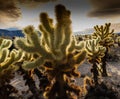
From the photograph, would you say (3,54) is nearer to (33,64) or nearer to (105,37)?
(33,64)

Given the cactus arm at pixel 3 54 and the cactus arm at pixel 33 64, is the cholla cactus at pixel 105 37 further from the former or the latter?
the cactus arm at pixel 33 64

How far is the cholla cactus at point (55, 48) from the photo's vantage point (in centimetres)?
553

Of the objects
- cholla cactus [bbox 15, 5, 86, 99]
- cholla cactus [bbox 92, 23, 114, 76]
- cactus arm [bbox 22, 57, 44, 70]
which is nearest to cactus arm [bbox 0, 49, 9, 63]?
cholla cactus [bbox 15, 5, 86, 99]

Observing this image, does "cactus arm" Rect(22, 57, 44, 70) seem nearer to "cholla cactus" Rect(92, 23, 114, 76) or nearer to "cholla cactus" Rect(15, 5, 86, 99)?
"cholla cactus" Rect(15, 5, 86, 99)

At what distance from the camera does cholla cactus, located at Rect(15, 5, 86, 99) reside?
553 centimetres

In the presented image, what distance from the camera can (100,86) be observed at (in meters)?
9.91

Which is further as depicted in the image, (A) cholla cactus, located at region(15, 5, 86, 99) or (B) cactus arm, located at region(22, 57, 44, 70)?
(B) cactus arm, located at region(22, 57, 44, 70)

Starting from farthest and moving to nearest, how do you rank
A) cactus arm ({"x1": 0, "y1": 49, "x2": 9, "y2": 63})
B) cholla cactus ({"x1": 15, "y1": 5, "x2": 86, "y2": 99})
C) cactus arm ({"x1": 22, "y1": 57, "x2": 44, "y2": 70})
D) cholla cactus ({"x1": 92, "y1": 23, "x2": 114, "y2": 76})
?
cholla cactus ({"x1": 92, "y1": 23, "x2": 114, "y2": 76}), cactus arm ({"x1": 0, "y1": 49, "x2": 9, "y2": 63}), cactus arm ({"x1": 22, "y1": 57, "x2": 44, "y2": 70}), cholla cactus ({"x1": 15, "y1": 5, "x2": 86, "y2": 99})

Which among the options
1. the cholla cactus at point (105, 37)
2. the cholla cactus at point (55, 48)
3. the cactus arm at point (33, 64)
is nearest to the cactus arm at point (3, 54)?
the cholla cactus at point (55, 48)

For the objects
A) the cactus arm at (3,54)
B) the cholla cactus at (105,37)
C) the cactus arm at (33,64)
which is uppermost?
the cholla cactus at (105,37)

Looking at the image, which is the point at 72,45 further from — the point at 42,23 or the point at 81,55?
the point at 42,23

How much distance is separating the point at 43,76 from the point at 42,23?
13.1ft

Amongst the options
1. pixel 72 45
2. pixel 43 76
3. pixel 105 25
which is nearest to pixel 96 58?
pixel 43 76

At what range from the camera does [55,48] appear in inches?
227
